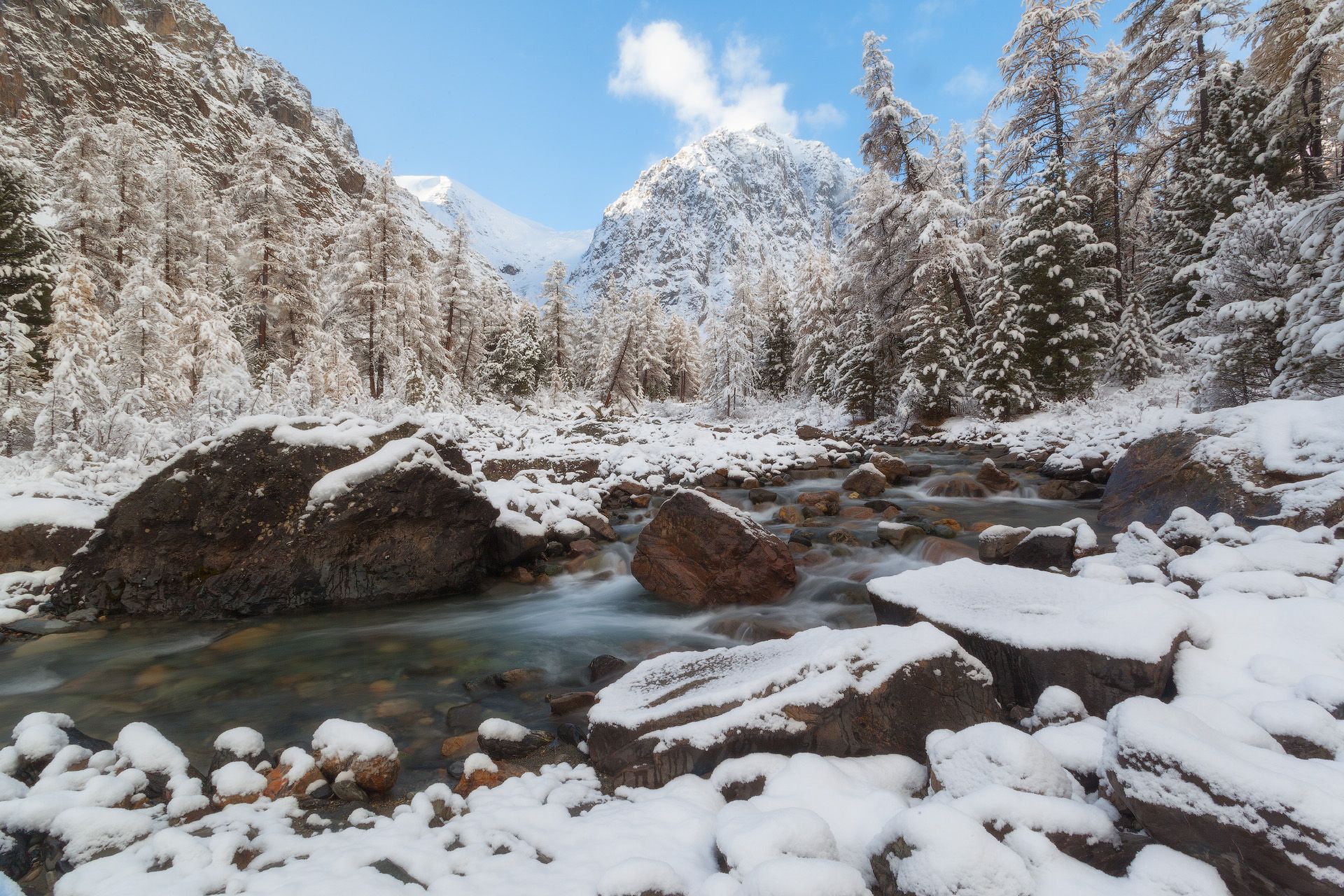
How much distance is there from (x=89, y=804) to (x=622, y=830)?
2776 millimetres

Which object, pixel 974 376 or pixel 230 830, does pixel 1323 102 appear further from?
pixel 230 830

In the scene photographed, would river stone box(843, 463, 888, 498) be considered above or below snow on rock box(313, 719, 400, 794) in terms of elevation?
above

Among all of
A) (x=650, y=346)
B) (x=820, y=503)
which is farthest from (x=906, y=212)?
(x=650, y=346)

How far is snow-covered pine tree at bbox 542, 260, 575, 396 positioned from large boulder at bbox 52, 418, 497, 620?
31928mm

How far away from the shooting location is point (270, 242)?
20.8 metres

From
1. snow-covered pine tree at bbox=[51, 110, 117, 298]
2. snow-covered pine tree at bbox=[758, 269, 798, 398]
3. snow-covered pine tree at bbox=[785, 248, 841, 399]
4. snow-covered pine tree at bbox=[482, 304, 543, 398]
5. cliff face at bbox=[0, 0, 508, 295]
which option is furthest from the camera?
cliff face at bbox=[0, 0, 508, 295]

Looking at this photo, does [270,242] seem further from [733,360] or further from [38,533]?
[733,360]

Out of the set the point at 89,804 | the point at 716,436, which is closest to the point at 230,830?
the point at 89,804

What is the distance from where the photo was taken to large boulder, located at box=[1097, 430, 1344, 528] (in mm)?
5598

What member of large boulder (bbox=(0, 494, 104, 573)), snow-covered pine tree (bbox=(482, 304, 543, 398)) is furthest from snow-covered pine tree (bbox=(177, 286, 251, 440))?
snow-covered pine tree (bbox=(482, 304, 543, 398))

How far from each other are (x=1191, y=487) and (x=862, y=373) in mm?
17758

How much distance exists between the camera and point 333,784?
126 inches

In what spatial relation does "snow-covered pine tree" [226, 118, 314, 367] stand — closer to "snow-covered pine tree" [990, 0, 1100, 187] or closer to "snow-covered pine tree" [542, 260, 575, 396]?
"snow-covered pine tree" [542, 260, 575, 396]

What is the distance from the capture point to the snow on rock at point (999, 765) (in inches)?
89.5
